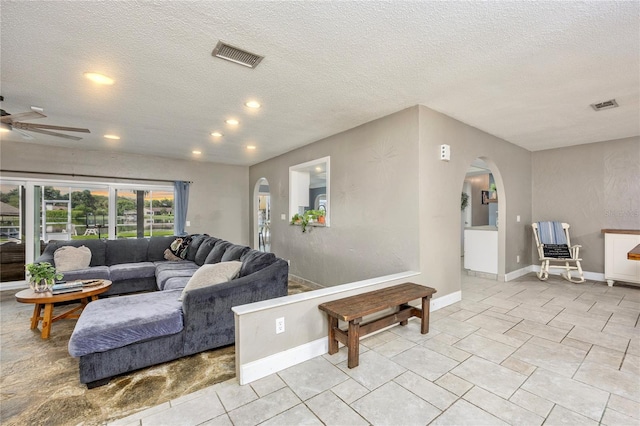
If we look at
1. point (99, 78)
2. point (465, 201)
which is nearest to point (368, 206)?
point (99, 78)

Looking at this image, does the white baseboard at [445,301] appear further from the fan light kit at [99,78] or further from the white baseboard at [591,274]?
the fan light kit at [99,78]

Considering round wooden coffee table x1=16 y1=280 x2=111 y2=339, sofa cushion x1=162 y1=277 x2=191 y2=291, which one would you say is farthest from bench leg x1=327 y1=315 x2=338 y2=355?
round wooden coffee table x1=16 y1=280 x2=111 y2=339

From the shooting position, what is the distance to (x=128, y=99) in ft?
10.2

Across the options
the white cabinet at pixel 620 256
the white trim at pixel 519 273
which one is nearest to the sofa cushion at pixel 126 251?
the white trim at pixel 519 273

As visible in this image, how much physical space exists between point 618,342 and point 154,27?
466 cm

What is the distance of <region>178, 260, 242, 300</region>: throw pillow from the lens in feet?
8.75

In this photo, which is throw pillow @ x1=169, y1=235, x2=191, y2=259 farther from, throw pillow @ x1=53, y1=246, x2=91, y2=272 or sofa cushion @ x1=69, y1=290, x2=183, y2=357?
sofa cushion @ x1=69, y1=290, x2=183, y2=357

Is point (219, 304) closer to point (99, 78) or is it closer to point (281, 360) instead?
point (281, 360)

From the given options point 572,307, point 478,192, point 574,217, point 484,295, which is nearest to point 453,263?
point 484,295

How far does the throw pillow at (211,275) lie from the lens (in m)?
2.67

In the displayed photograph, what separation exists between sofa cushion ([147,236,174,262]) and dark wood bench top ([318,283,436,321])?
4.25 metres

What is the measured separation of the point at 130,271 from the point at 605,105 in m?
6.77

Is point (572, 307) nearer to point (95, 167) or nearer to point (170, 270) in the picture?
point (170, 270)

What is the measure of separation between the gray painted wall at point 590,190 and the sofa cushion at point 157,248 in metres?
7.37
